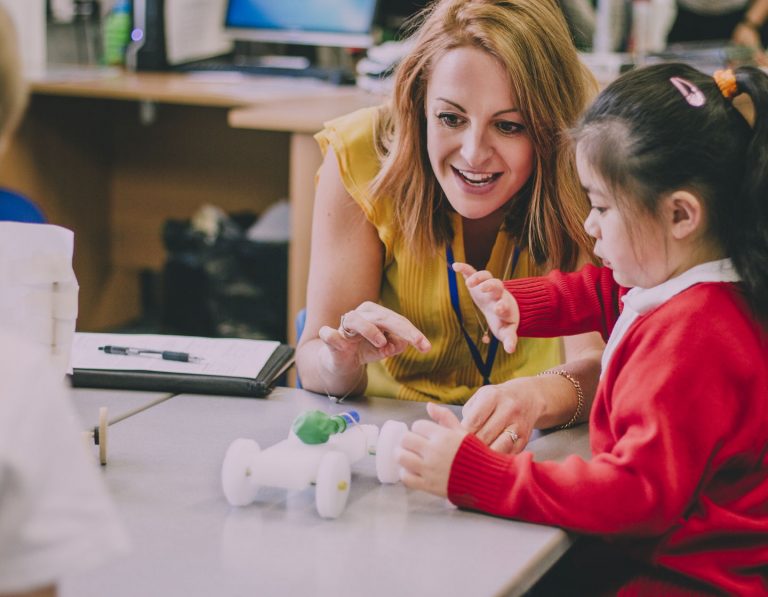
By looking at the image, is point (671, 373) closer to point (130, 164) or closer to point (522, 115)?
point (522, 115)

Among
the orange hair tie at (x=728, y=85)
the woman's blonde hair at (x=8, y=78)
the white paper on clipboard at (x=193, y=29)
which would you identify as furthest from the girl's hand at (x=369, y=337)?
the white paper on clipboard at (x=193, y=29)

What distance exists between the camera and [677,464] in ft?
3.27

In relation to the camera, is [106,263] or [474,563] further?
[106,263]

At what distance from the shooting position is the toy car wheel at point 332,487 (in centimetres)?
99

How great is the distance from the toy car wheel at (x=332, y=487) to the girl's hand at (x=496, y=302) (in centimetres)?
31

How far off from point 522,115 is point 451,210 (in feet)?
0.70

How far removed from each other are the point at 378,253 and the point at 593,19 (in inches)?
92.0

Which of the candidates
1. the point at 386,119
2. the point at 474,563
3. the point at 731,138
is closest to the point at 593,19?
the point at 386,119

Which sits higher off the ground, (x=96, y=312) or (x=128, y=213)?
(x=128, y=213)

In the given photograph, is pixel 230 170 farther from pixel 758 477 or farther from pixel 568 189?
pixel 758 477

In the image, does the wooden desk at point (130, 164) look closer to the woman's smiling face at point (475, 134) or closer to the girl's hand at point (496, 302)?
the woman's smiling face at point (475, 134)

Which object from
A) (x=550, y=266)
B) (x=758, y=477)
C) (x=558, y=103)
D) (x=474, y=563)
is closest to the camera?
(x=474, y=563)

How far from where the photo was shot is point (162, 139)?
3557 millimetres

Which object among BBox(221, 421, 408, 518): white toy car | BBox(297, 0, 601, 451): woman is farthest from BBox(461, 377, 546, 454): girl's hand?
BBox(221, 421, 408, 518): white toy car
